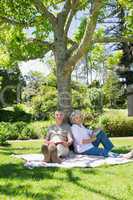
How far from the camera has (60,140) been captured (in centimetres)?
1109

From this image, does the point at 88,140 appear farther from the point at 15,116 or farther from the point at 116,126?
the point at 15,116

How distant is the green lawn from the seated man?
72cm

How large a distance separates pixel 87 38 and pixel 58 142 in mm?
3006

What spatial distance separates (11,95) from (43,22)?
33.9 metres

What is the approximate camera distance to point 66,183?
26.2 ft

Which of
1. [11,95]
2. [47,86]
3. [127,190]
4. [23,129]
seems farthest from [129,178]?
[11,95]

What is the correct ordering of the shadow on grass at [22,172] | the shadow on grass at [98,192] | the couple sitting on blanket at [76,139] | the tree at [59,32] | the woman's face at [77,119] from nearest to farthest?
the shadow on grass at [98,192] → the shadow on grass at [22,172] → the couple sitting on blanket at [76,139] → the woman's face at [77,119] → the tree at [59,32]

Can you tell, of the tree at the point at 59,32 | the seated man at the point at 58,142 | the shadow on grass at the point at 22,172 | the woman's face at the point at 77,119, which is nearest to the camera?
the shadow on grass at the point at 22,172

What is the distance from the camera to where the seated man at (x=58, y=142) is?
33.8 ft

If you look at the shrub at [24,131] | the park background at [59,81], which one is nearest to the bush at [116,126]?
the park background at [59,81]

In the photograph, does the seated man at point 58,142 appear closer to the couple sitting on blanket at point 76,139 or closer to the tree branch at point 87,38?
the couple sitting on blanket at point 76,139

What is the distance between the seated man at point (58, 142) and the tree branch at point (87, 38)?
2006 millimetres

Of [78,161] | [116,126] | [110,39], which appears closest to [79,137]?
[78,161]

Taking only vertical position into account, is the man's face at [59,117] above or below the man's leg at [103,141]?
above
